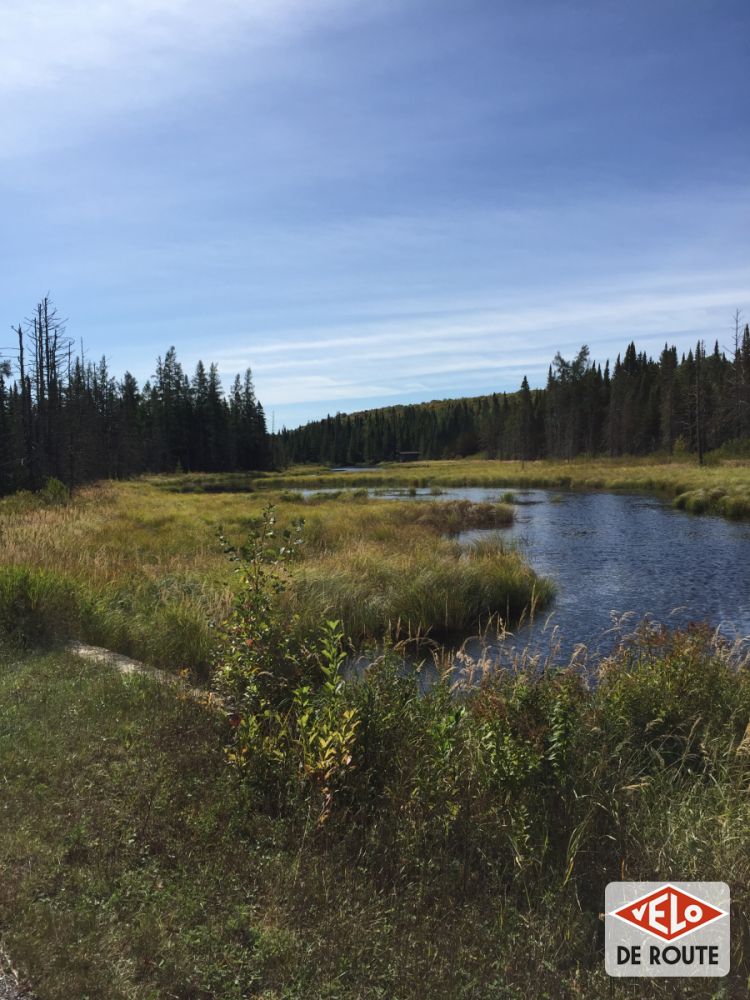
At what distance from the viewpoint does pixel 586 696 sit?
21.2 feet

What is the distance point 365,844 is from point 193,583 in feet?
27.1

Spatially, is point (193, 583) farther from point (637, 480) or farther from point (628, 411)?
point (628, 411)

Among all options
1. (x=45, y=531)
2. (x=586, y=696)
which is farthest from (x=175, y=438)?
(x=586, y=696)

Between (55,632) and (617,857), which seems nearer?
(617,857)

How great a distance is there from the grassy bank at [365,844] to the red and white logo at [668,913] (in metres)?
0.15

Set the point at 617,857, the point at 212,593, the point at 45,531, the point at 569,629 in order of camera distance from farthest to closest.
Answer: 1. the point at 45,531
2. the point at 569,629
3. the point at 212,593
4. the point at 617,857

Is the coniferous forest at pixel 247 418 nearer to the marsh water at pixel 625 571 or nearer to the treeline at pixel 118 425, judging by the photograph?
the treeline at pixel 118 425

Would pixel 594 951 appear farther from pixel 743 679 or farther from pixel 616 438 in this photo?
pixel 616 438

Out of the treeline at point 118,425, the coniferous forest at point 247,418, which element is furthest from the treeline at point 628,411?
the treeline at point 118,425

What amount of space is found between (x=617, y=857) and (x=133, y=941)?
9.32ft

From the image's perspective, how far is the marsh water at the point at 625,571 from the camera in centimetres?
1170

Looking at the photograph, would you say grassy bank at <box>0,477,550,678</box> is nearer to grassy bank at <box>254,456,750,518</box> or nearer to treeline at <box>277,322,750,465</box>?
grassy bank at <box>254,456,750,518</box>

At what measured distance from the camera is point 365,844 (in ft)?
13.7

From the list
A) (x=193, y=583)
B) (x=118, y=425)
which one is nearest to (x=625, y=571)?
(x=193, y=583)
